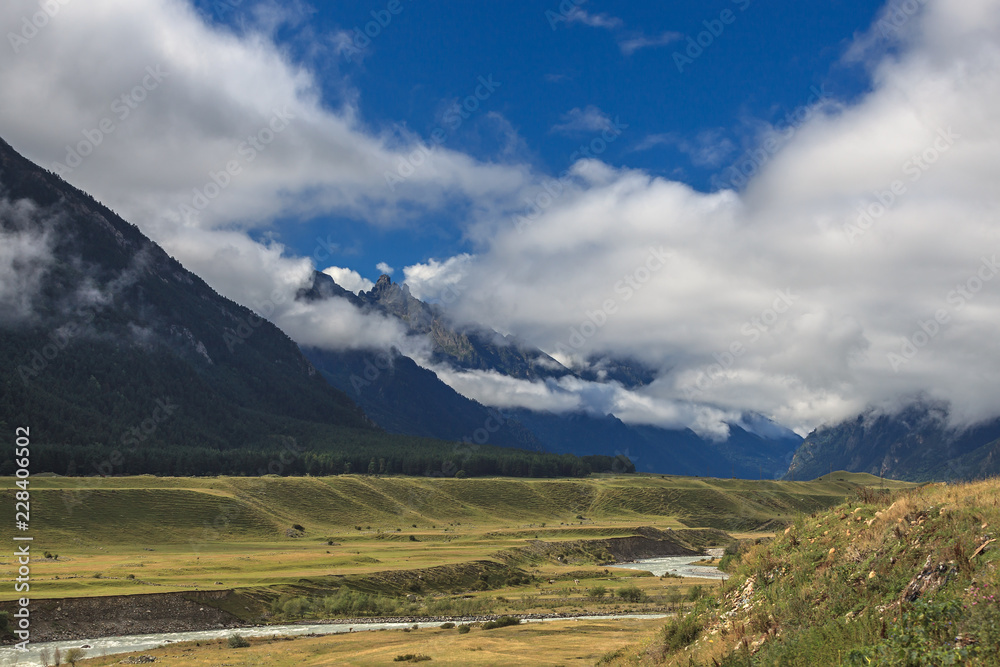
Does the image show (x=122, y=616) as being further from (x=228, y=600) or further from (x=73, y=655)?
(x=73, y=655)

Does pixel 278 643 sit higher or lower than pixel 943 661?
lower

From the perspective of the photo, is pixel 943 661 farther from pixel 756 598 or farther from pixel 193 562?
pixel 193 562

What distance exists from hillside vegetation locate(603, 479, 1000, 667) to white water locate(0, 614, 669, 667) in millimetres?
41982

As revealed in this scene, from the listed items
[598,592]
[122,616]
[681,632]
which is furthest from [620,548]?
[681,632]

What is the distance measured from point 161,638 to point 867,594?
196 feet

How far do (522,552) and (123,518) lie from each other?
76.3m

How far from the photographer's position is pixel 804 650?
16.7 meters

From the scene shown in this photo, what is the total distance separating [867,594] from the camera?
17.6 meters

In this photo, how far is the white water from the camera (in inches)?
1999

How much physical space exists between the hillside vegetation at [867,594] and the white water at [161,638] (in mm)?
41982

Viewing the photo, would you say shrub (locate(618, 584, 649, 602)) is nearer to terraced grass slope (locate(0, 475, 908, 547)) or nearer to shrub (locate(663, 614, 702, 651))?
shrub (locate(663, 614, 702, 651))

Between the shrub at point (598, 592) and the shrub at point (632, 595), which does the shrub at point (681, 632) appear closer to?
the shrub at point (632, 595)

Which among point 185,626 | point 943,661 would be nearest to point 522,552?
point 185,626

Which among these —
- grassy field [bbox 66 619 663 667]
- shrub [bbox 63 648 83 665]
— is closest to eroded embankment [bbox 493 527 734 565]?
grassy field [bbox 66 619 663 667]
